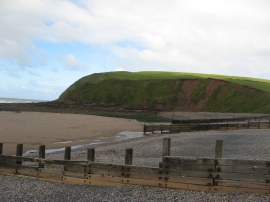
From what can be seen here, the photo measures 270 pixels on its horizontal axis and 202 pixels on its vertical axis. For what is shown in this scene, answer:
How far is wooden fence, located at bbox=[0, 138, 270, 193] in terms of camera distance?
12.5 metres

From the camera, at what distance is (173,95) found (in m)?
114

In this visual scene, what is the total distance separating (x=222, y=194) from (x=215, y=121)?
39.0 metres

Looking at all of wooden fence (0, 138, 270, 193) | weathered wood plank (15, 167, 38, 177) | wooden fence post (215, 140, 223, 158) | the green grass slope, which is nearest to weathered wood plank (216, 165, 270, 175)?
wooden fence (0, 138, 270, 193)

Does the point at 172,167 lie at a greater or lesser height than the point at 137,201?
greater

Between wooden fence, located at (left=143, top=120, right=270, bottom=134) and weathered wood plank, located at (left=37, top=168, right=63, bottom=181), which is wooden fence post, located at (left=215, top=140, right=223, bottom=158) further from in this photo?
wooden fence, located at (left=143, top=120, right=270, bottom=134)

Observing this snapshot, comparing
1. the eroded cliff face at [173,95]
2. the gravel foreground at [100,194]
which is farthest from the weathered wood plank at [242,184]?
the eroded cliff face at [173,95]

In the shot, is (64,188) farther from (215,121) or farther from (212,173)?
(215,121)

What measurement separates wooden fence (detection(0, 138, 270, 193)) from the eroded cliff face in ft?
269

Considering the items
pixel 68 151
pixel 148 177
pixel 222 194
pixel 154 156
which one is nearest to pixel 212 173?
pixel 222 194

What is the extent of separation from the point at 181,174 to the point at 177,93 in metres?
102

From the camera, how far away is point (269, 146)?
25.9m

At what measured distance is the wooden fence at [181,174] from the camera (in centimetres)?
1251

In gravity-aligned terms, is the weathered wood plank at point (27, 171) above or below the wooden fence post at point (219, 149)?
below

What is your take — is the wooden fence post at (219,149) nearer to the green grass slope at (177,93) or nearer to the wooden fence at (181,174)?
the wooden fence at (181,174)
